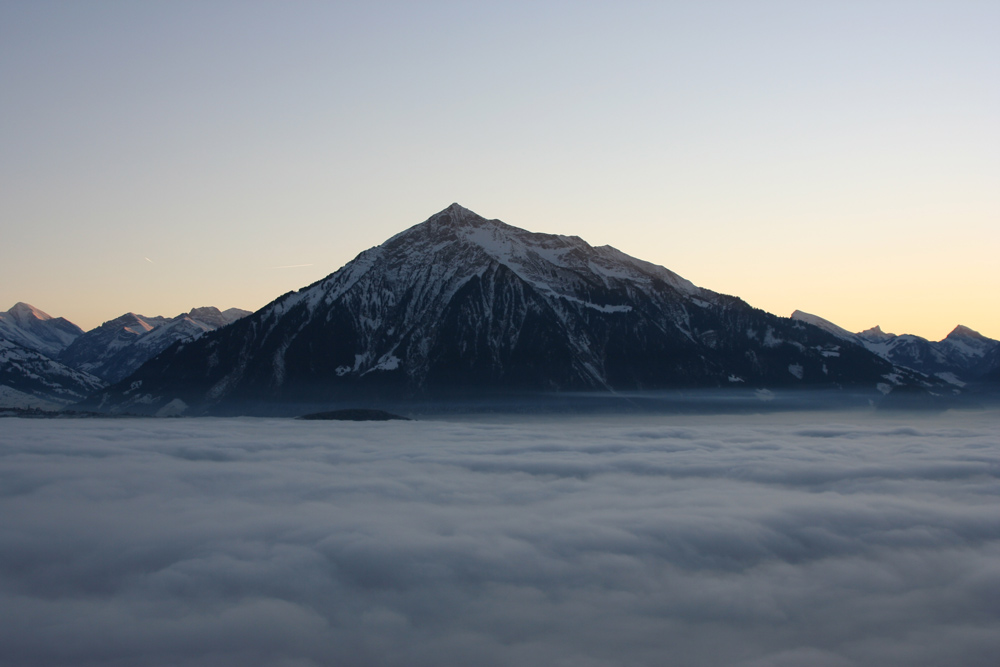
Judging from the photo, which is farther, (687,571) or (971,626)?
(687,571)

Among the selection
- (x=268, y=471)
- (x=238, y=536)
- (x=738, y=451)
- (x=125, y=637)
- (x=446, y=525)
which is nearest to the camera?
(x=125, y=637)

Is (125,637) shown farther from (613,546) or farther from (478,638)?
(613,546)

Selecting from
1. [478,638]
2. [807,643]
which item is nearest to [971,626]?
[807,643]

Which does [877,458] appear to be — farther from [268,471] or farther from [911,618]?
[268,471]

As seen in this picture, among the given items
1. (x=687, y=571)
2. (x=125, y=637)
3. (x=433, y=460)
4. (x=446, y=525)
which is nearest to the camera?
(x=125, y=637)

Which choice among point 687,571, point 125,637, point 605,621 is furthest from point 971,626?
point 125,637

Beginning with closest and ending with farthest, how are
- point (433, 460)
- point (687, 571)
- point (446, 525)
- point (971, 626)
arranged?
point (971, 626) < point (687, 571) < point (446, 525) < point (433, 460)
